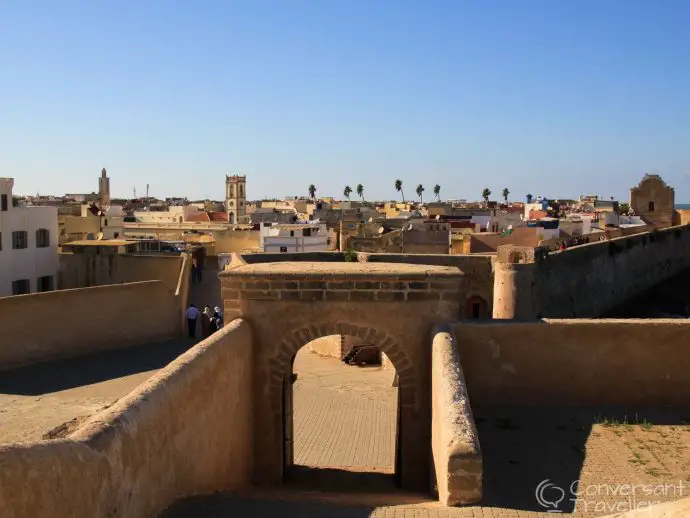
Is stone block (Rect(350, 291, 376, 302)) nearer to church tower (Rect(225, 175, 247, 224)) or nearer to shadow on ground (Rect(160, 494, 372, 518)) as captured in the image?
shadow on ground (Rect(160, 494, 372, 518))

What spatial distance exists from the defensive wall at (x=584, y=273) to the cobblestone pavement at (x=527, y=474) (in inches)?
435

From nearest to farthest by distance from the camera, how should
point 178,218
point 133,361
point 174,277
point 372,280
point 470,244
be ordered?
point 372,280
point 133,361
point 174,277
point 470,244
point 178,218

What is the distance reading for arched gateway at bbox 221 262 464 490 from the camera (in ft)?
28.9

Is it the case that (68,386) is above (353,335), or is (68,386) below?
below

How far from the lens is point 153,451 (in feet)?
17.5

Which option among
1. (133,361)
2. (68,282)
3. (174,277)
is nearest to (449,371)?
(133,361)

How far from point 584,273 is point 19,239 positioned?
20.1m

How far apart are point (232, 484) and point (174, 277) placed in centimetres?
1745

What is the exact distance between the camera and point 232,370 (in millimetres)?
Result: 7988

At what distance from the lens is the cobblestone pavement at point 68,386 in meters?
13.4

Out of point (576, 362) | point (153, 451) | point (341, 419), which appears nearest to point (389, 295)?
point (576, 362)

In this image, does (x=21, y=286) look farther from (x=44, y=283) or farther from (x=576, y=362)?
(x=576, y=362)

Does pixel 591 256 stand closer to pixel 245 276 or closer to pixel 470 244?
pixel 470 244

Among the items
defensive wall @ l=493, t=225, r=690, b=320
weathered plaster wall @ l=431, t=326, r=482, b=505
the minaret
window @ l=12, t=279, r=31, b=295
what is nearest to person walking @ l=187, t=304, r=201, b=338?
defensive wall @ l=493, t=225, r=690, b=320
